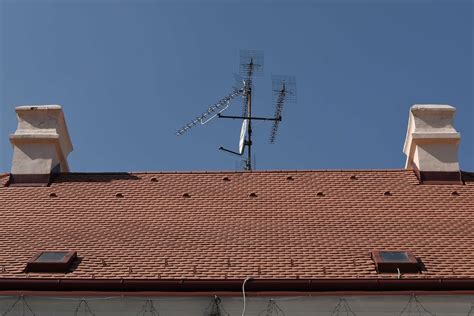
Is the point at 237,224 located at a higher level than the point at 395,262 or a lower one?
higher

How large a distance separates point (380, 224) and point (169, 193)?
3695 millimetres

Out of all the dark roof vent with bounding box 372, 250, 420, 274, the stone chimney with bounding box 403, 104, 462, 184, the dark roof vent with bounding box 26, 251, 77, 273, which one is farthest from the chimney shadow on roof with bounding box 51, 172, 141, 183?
the dark roof vent with bounding box 372, 250, 420, 274

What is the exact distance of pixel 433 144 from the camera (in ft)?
48.8

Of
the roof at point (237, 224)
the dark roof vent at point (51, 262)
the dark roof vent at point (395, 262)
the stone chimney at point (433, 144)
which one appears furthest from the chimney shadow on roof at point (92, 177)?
the dark roof vent at point (395, 262)

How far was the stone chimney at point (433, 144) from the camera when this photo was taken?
14.3m

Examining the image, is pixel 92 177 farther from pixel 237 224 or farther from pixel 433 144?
pixel 433 144

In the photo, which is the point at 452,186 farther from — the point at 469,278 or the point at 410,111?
the point at 469,278

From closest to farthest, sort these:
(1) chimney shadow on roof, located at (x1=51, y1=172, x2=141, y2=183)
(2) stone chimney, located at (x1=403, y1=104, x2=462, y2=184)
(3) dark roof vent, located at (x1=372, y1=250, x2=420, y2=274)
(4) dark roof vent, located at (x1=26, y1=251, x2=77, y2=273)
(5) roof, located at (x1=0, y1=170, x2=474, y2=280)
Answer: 1. (3) dark roof vent, located at (x1=372, y1=250, x2=420, y2=274)
2. (4) dark roof vent, located at (x1=26, y1=251, x2=77, y2=273)
3. (5) roof, located at (x1=0, y1=170, x2=474, y2=280)
4. (2) stone chimney, located at (x1=403, y1=104, x2=462, y2=184)
5. (1) chimney shadow on roof, located at (x1=51, y1=172, x2=141, y2=183)

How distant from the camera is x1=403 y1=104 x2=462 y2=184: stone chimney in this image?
14273 millimetres

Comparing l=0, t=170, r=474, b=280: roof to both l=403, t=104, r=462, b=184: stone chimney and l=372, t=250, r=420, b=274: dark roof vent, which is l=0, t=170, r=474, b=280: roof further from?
l=403, t=104, r=462, b=184: stone chimney

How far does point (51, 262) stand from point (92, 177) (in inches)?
165

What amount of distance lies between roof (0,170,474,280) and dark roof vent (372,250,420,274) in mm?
145

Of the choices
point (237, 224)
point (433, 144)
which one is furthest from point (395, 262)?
A: point (433, 144)

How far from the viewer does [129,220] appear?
12.6 metres
